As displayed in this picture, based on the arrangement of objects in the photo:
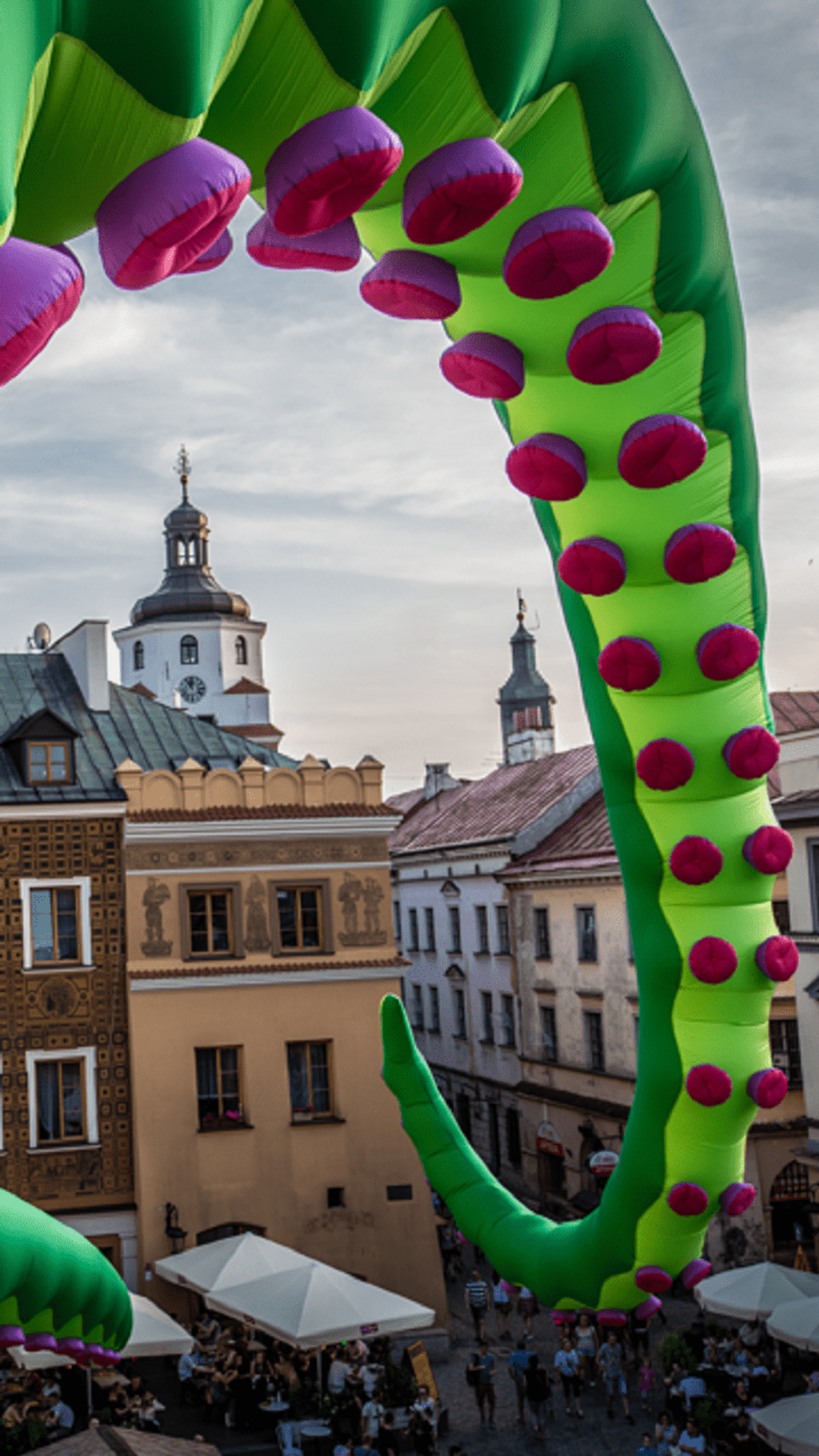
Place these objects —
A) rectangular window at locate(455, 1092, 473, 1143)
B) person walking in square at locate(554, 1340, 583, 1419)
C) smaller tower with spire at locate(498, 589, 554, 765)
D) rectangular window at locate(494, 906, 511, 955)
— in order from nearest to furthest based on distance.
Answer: person walking in square at locate(554, 1340, 583, 1419)
rectangular window at locate(494, 906, 511, 955)
rectangular window at locate(455, 1092, 473, 1143)
smaller tower with spire at locate(498, 589, 554, 765)

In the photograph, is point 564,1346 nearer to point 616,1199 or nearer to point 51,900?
point 51,900

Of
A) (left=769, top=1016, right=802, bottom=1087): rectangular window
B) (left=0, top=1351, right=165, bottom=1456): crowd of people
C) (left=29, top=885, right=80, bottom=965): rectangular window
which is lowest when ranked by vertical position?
(left=0, top=1351, right=165, bottom=1456): crowd of people

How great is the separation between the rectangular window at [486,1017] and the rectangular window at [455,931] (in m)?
2.13

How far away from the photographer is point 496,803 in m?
43.0

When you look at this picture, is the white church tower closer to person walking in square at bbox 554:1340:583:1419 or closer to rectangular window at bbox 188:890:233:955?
rectangular window at bbox 188:890:233:955

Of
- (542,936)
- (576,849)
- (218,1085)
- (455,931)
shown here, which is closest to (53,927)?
(218,1085)

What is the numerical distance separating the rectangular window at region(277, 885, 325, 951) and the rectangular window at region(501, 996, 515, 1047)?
13.2m

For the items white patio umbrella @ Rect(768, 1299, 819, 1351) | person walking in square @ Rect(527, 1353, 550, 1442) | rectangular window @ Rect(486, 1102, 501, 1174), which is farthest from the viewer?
rectangular window @ Rect(486, 1102, 501, 1174)

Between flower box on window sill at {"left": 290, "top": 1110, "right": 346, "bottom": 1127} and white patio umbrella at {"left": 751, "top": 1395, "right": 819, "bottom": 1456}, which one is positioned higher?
flower box on window sill at {"left": 290, "top": 1110, "right": 346, "bottom": 1127}

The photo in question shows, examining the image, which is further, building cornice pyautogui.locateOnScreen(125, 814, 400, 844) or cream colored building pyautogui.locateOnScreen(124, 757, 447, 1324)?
building cornice pyautogui.locateOnScreen(125, 814, 400, 844)

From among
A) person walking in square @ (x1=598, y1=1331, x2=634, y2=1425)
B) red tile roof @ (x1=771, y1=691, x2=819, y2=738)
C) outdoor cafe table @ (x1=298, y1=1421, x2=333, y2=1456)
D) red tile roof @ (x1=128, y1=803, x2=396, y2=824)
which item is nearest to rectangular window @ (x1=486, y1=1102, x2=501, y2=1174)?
red tile roof @ (x1=771, y1=691, x2=819, y2=738)

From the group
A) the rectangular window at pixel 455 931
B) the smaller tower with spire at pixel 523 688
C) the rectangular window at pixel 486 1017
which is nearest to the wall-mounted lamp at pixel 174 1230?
the rectangular window at pixel 486 1017

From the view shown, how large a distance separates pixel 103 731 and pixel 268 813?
4.41 meters

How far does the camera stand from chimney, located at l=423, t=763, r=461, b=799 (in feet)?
169
